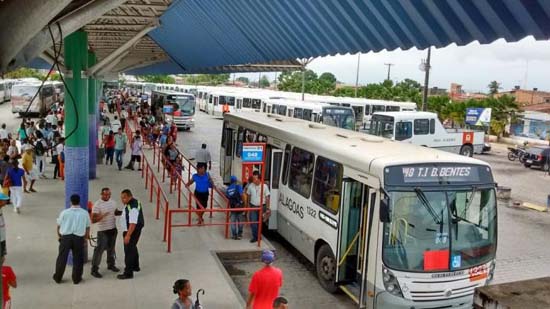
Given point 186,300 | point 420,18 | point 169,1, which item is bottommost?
point 186,300

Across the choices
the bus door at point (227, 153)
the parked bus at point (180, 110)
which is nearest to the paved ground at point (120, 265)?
the bus door at point (227, 153)

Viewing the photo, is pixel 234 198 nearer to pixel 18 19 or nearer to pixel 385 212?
pixel 385 212

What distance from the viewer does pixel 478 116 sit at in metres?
44.5

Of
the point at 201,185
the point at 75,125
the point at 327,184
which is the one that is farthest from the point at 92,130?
the point at 327,184

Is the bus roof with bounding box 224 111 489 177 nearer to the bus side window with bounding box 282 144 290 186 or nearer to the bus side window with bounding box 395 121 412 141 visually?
the bus side window with bounding box 282 144 290 186

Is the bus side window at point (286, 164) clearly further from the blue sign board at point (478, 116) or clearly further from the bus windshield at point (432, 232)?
the blue sign board at point (478, 116)

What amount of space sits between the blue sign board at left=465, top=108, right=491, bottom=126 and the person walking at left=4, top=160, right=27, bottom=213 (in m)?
38.6

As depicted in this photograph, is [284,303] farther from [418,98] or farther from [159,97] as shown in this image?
[418,98]

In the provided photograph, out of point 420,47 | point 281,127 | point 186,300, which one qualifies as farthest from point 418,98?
point 186,300

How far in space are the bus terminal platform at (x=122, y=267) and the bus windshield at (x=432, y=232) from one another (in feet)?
8.91

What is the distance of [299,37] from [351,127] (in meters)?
21.4

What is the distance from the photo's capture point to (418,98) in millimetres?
59438

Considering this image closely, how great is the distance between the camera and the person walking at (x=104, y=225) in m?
9.08

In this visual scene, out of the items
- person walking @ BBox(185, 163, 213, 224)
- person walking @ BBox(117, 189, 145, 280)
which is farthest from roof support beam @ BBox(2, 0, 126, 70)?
person walking @ BBox(185, 163, 213, 224)
